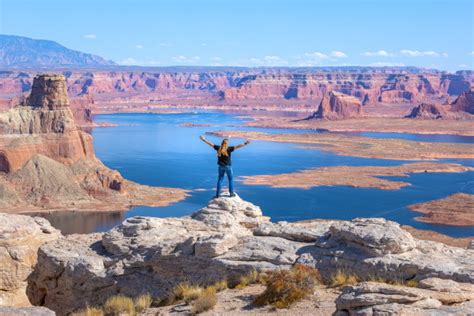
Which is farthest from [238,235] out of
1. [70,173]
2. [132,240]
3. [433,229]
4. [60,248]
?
[70,173]

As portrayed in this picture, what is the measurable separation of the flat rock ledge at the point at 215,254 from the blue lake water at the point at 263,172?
42.1 meters

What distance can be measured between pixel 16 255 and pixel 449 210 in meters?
57.5

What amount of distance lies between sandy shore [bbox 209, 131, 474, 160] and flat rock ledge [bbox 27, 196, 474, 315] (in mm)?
109905

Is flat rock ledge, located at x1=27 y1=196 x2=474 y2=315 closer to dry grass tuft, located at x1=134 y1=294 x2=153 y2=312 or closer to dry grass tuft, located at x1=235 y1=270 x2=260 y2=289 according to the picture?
dry grass tuft, located at x1=235 y1=270 x2=260 y2=289

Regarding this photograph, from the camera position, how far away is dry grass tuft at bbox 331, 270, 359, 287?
50.8 feet

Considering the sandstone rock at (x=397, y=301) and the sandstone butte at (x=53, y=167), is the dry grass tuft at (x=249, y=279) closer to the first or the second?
the sandstone rock at (x=397, y=301)

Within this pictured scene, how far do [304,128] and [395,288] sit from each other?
18280cm

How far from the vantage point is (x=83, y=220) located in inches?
2616

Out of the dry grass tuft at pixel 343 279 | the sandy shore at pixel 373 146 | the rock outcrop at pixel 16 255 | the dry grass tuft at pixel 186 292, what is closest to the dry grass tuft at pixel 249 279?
the dry grass tuft at pixel 186 292

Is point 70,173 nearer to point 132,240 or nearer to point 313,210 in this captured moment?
point 313,210

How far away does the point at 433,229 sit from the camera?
60438 millimetres

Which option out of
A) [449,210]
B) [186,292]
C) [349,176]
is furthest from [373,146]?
[186,292]

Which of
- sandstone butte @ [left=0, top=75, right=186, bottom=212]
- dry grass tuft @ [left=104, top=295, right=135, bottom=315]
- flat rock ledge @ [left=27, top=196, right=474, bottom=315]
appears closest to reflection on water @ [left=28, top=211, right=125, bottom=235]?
sandstone butte @ [left=0, top=75, right=186, bottom=212]

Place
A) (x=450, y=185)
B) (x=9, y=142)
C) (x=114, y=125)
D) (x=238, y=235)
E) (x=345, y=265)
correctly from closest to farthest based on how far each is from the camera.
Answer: (x=345, y=265)
(x=238, y=235)
(x=9, y=142)
(x=450, y=185)
(x=114, y=125)
